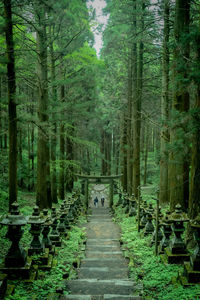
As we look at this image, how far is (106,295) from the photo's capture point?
3877 mm

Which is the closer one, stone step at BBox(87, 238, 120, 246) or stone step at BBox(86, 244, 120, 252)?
stone step at BBox(86, 244, 120, 252)

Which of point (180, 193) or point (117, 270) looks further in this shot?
point (180, 193)

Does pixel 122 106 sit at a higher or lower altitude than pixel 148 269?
higher

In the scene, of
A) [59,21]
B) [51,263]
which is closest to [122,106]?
[59,21]

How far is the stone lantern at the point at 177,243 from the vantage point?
5.06 metres

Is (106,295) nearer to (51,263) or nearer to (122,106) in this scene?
(51,263)

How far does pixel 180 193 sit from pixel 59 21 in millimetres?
9091

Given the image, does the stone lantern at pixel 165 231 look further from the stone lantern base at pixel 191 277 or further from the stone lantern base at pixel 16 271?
the stone lantern base at pixel 16 271

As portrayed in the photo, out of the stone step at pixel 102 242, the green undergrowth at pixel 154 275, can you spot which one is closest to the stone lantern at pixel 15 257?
the green undergrowth at pixel 154 275

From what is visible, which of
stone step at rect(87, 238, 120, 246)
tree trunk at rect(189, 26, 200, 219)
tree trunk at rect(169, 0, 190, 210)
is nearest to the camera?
tree trunk at rect(189, 26, 200, 219)

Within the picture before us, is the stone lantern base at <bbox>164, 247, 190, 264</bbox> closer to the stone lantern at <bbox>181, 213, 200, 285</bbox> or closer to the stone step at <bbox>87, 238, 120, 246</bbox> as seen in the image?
the stone lantern at <bbox>181, 213, 200, 285</bbox>

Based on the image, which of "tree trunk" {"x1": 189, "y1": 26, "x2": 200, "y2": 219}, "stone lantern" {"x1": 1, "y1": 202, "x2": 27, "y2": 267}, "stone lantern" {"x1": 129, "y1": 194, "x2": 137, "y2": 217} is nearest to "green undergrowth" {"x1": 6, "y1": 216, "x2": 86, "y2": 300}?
"stone lantern" {"x1": 1, "y1": 202, "x2": 27, "y2": 267}

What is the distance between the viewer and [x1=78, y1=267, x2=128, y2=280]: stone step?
5152 mm

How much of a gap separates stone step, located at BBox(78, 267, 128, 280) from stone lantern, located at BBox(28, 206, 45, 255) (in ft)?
3.57
